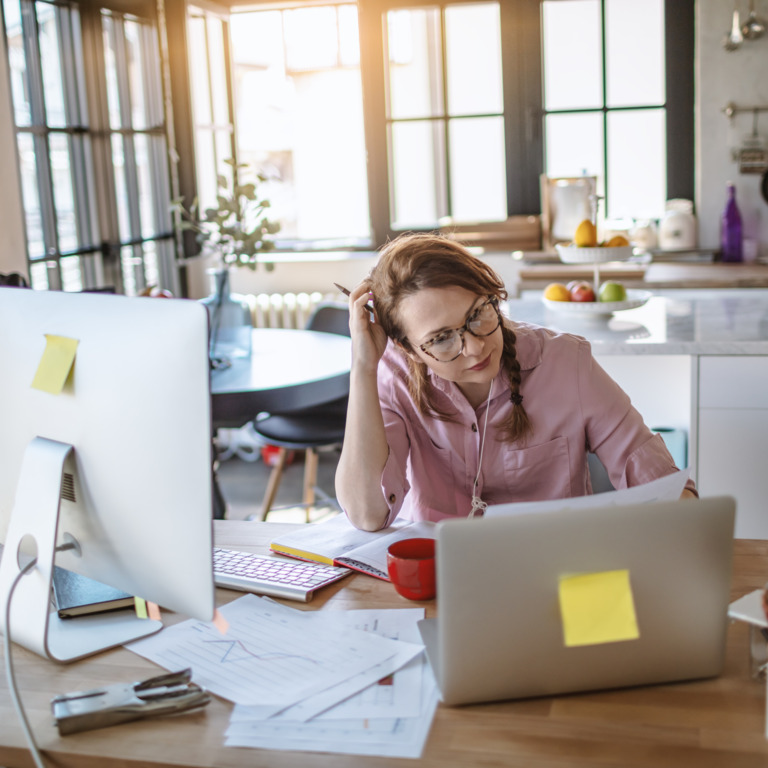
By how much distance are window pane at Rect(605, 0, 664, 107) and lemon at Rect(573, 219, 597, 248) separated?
1880mm

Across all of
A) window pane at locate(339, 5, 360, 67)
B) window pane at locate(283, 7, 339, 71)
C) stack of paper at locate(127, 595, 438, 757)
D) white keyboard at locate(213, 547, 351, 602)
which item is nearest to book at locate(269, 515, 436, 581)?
white keyboard at locate(213, 547, 351, 602)

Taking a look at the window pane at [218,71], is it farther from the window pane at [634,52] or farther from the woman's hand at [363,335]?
the woman's hand at [363,335]

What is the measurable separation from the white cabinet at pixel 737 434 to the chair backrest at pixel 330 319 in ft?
4.90

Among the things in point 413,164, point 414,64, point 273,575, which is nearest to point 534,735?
point 273,575

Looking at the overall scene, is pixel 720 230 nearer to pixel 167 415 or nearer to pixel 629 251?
pixel 629 251

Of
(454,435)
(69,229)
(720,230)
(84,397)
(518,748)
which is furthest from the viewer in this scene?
(720,230)

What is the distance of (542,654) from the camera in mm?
939

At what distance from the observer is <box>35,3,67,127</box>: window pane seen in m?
3.38

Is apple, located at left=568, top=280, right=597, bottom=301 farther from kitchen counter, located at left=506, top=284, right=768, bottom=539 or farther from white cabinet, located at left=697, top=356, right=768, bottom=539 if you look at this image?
white cabinet, located at left=697, top=356, right=768, bottom=539

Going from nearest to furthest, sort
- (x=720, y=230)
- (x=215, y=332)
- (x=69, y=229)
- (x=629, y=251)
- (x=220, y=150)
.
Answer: (x=629, y=251)
(x=215, y=332)
(x=69, y=229)
(x=720, y=230)
(x=220, y=150)

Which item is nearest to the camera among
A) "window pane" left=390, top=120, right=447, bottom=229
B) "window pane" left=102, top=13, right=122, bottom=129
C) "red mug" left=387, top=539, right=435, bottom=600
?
"red mug" left=387, top=539, right=435, bottom=600

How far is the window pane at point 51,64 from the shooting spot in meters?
3.38

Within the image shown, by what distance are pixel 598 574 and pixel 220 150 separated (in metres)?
4.04

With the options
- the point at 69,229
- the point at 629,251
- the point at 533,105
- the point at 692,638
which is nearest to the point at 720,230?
the point at 533,105
